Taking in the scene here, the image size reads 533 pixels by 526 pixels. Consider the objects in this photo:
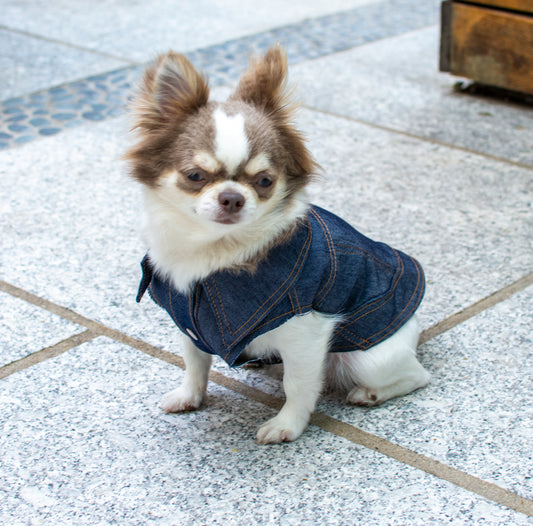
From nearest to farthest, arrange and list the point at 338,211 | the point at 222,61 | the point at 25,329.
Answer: the point at 25,329, the point at 338,211, the point at 222,61

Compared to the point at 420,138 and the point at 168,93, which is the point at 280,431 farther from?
the point at 420,138

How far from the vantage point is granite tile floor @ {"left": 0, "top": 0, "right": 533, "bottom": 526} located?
2461mm

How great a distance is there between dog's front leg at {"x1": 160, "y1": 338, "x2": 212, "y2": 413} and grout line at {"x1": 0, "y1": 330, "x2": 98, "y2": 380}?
0.58m

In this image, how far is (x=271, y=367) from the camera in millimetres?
3152

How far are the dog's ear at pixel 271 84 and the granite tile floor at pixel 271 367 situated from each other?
518 millimetres

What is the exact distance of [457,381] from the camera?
3.05m

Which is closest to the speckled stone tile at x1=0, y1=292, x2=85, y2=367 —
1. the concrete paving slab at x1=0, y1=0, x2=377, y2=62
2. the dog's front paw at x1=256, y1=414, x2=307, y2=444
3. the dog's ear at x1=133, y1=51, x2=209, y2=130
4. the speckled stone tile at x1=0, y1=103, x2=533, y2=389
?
the speckled stone tile at x1=0, y1=103, x2=533, y2=389

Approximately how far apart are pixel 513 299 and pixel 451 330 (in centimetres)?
41

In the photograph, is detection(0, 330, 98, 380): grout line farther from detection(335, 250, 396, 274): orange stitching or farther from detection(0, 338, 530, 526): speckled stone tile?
detection(335, 250, 396, 274): orange stitching

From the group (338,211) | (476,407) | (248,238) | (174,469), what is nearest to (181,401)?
(174,469)

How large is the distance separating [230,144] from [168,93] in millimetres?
324

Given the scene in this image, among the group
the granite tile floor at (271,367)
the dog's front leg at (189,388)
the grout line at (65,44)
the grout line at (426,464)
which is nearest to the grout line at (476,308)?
the granite tile floor at (271,367)

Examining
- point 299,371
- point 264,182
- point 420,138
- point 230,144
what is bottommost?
point 420,138

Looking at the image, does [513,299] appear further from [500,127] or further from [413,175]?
[500,127]
